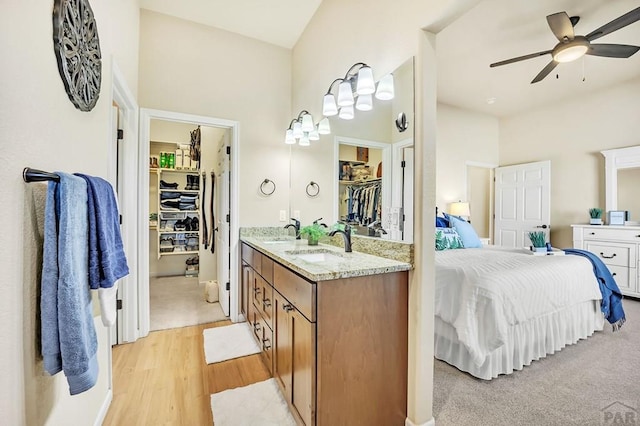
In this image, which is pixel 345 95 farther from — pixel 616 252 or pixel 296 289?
pixel 616 252

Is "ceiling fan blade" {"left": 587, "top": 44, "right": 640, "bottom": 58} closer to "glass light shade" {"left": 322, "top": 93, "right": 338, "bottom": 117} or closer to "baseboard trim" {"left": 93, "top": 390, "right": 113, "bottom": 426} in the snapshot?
"glass light shade" {"left": 322, "top": 93, "right": 338, "bottom": 117}

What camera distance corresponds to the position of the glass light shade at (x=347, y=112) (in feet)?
7.15

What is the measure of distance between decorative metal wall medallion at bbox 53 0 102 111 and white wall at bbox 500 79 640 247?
6.20 m

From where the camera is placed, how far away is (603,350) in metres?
2.41

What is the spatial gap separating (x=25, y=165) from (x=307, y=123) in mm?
2160

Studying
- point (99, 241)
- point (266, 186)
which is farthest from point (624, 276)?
point (99, 241)

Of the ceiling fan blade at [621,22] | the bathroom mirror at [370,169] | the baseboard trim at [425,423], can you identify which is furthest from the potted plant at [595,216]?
the baseboard trim at [425,423]

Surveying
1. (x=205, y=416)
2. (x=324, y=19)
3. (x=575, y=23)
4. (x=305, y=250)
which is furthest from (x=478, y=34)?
(x=205, y=416)

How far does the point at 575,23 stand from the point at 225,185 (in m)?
3.98

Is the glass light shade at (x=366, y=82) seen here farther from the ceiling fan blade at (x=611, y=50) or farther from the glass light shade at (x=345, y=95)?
the ceiling fan blade at (x=611, y=50)

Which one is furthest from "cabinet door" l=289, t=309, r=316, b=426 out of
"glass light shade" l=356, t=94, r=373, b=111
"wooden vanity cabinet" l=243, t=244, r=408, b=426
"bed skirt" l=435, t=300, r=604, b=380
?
"glass light shade" l=356, t=94, r=373, b=111

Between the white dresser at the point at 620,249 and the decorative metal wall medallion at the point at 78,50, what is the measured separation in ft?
19.0

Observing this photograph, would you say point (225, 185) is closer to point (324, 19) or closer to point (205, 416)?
point (324, 19)

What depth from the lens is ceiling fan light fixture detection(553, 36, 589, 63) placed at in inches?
99.9
